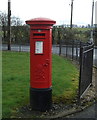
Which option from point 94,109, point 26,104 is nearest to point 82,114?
point 94,109

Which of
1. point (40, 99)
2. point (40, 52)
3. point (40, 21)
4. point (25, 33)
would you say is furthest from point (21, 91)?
point (25, 33)

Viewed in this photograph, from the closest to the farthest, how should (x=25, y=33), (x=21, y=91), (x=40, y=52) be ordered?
(x=40, y=52)
(x=21, y=91)
(x=25, y=33)

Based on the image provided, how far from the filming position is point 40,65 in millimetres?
5441

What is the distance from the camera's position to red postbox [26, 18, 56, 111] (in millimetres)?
5379

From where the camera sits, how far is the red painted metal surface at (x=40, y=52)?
17.5 feet

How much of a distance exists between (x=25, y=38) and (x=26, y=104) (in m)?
29.6

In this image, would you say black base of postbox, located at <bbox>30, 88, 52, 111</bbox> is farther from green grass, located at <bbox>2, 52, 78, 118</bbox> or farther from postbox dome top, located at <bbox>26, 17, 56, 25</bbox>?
postbox dome top, located at <bbox>26, 17, 56, 25</bbox>

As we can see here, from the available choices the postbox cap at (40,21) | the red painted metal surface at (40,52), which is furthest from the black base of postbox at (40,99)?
the postbox cap at (40,21)

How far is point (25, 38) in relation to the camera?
1379 inches

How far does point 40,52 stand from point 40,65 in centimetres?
27

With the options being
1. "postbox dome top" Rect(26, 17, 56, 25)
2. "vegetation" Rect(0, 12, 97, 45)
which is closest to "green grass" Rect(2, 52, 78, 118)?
"postbox dome top" Rect(26, 17, 56, 25)

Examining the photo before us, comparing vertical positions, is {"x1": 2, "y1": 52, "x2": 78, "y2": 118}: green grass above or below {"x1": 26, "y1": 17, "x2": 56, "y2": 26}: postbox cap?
below

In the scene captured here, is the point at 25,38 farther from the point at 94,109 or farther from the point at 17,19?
the point at 94,109

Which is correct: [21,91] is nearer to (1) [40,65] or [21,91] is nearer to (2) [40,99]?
(2) [40,99]
